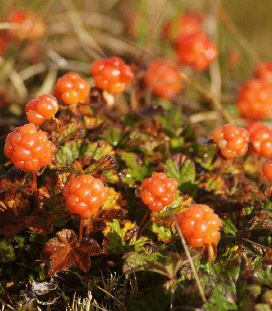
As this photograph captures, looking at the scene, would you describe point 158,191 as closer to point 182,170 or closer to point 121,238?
point 121,238

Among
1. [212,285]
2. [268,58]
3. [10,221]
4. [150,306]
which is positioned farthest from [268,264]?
[268,58]

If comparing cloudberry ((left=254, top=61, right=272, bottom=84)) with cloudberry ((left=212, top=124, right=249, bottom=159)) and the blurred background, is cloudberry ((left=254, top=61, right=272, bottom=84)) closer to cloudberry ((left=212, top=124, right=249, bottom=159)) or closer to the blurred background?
the blurred background

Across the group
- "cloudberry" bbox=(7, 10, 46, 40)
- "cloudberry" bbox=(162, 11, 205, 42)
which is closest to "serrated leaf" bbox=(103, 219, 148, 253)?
"cloudberry" bbox=(7, 10, 46, 40)

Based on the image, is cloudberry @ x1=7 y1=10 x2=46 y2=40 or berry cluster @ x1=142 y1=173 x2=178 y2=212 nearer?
berry cluster @ x1=142 y1=173 x2=178 y2=212

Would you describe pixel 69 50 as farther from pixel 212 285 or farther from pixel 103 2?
pixel 212 285

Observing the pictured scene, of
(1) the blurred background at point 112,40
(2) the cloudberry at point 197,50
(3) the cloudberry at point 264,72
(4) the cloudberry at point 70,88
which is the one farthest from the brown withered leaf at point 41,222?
(3) the cloudberry at point 264,72

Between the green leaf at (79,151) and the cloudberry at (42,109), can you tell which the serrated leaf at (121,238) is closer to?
the green leaf at (79,151)

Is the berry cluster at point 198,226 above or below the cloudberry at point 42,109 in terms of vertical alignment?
below
